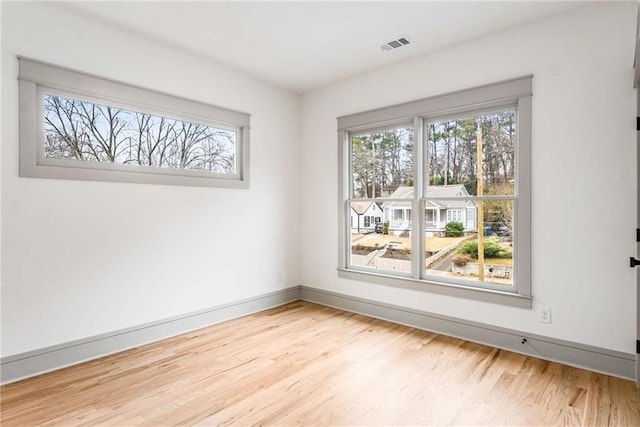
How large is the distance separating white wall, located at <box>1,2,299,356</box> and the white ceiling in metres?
0.28

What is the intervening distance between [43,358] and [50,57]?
7.54 feet

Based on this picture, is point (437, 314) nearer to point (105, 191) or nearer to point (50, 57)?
point (105, 191)

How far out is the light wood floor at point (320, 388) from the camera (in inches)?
83.3

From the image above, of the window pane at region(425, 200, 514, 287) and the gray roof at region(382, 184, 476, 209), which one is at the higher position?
the gray roof at region(382, 184, 476, 209)

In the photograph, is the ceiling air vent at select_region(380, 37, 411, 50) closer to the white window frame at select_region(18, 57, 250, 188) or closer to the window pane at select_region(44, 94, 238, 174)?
the white window frame at select_region(18, 57, 250, 188)

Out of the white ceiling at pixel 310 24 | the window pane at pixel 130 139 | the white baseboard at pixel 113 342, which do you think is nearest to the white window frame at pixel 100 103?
the window pane at pixel 130 139

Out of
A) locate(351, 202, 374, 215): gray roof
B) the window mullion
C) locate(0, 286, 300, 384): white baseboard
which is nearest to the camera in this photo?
locate(0, 286, 300, 384): white baseboard

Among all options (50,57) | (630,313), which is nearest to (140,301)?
(50,57)

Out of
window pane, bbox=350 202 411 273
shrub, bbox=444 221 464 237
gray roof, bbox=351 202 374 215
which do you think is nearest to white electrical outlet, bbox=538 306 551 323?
shrub, bbox=444 221 464 237

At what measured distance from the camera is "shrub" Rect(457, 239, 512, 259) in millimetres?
3252

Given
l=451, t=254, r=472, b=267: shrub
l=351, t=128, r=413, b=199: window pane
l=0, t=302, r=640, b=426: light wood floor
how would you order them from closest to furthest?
l=0, t=302, r=640, b=426: light wood floor
l=451, t=254, r=472, b=267: shrub
l=351, t=128, r=413, b=199: window pane

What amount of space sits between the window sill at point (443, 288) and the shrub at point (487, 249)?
330 millimetres

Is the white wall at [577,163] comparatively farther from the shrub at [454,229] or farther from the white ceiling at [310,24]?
the shrub at [454,229]

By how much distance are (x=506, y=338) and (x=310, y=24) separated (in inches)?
126
